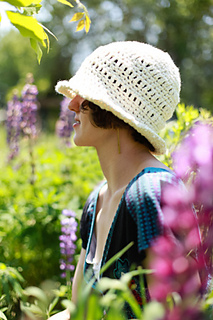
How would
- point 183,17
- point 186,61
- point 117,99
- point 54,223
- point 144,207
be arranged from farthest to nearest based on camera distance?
1. point 186,61
2. point 183,17
3. point 54,223
4. point 117,99
5. point 144,207

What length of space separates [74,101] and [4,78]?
36.9 meters

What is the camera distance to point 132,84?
4.82 ft

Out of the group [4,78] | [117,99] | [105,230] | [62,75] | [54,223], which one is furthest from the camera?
[4,78]

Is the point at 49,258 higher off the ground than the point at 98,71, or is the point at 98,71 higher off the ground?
the point at 98,71

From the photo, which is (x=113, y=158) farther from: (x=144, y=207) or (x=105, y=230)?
(x=144, y=207)

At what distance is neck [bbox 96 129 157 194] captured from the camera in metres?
1.56


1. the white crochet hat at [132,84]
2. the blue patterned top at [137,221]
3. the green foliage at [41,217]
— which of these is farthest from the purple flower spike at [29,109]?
the blue patterned top at [137,221]

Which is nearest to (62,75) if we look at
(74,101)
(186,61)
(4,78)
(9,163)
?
(4,78)

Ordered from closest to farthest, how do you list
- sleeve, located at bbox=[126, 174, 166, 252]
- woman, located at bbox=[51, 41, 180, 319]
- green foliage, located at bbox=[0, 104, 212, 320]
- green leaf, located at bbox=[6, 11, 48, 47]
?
green leaf, located at bbox=[6, 11, 48, 47]
sleeve, located at bbox=[126, 174, 166, 252]
woman, located at bbox=[51, 41, 180, 319]
green foliage, located at bbox=[0, 104, 212, 320]

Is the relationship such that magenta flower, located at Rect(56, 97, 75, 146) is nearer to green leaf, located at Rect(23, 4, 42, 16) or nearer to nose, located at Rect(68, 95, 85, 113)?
nose, located at Rect(68, 95, 85, 113)

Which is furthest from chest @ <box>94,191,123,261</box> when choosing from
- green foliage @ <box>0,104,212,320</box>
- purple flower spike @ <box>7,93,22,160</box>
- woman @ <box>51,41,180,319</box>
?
purple flower spike @ <box>7,93,22,160</box>

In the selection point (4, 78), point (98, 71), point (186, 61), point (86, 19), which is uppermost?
point (86, 19)

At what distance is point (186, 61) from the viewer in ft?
79.0

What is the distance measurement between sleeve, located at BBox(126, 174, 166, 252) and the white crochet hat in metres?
0.25
